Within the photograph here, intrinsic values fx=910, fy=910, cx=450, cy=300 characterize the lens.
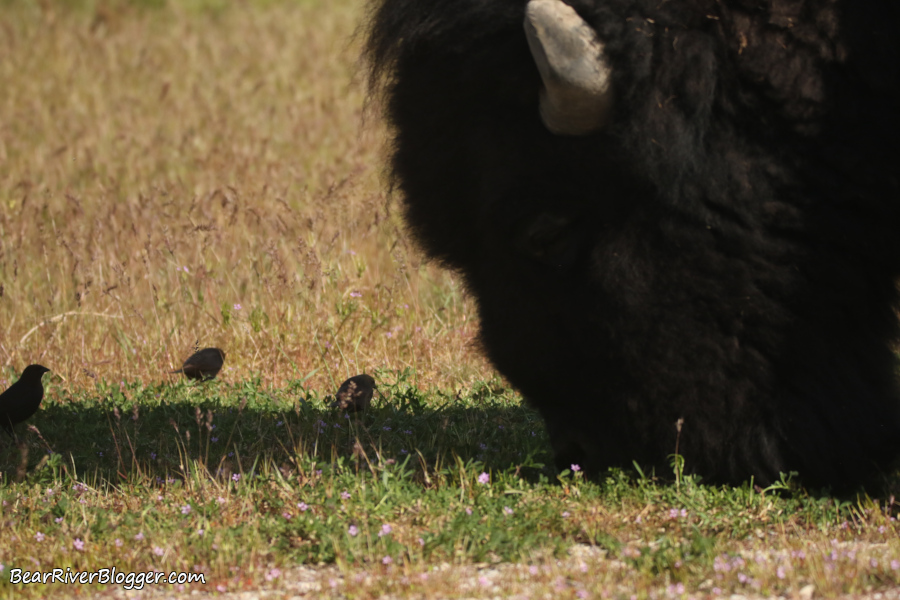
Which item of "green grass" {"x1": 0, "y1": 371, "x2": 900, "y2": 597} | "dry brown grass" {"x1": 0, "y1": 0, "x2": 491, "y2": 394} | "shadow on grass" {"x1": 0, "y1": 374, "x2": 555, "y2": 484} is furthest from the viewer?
"dry brown grass" {"x1": 0, "y1": 0, "x2": 491, "y2": 394}

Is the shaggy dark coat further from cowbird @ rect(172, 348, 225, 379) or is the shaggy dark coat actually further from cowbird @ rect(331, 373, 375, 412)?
cowbird @ rect(172, 348, 225, 379)

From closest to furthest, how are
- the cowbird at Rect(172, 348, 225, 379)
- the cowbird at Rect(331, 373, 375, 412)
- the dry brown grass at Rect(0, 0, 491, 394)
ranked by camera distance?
the cowbird at Rect(331, 373, 375, 412), the cowbird at Rect(172, 348, 225, 379), the dry brown grass at Rect(0, 0, 491, 394)

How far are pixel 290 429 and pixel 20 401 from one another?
Answer: 5.21 feet

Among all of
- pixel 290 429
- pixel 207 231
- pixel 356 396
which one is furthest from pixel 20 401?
pixel 207 231

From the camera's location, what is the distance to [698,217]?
3330 millimetres

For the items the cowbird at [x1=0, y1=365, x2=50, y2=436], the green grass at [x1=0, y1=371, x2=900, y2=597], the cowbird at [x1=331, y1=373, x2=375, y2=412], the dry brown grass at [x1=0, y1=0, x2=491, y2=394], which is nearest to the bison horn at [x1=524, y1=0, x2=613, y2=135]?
the dry brown grass at [x1=0, y1=0, x2=491, y2=394]

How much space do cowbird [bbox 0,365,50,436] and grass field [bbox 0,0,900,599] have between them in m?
0.10

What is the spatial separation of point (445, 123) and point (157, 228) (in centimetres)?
557

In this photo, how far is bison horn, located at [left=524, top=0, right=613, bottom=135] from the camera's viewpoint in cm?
310

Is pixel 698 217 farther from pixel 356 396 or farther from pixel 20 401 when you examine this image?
pixel 20 401

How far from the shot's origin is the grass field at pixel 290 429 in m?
3.18

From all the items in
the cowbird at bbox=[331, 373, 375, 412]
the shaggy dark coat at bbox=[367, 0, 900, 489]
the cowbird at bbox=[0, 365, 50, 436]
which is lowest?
the cowbird at bbox=[0, 365, 50, 436]

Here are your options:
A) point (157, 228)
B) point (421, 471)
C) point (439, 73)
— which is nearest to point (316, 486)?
point (421, 471)

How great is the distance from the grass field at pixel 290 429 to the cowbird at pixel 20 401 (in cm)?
10
